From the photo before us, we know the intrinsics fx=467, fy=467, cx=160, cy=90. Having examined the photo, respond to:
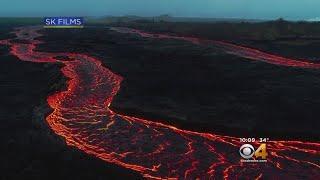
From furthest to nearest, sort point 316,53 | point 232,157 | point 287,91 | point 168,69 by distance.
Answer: point 316,53 → point 168,69 → point 287,91 → point 232,157

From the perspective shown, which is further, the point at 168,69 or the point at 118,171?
the point at 168,69

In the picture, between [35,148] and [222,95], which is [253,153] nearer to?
[35,148]

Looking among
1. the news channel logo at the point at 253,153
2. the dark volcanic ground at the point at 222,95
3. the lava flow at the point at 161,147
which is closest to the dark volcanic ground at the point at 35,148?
the lava flow at the point at 161,147

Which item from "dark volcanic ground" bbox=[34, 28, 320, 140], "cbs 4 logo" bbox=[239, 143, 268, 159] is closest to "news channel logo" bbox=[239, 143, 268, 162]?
"cbs 4 logo" bbox=[239, 143, 268, 159]

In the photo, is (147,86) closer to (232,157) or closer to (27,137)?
(27,137)

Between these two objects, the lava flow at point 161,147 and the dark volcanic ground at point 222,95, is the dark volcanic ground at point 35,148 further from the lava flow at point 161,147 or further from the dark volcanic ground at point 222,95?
the dark volcanic ground at point 222,95

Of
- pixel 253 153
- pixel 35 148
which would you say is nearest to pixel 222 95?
pixel 253 153

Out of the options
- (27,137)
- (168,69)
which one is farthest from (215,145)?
(168,69)

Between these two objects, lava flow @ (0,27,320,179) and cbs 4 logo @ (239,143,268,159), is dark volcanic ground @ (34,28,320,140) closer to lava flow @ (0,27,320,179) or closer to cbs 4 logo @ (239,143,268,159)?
lava flow @ (0,27,320,179)
